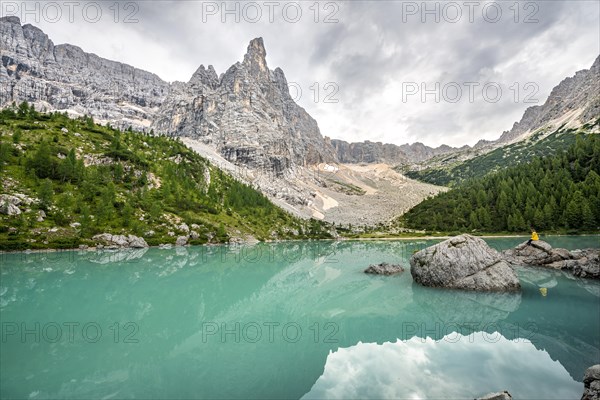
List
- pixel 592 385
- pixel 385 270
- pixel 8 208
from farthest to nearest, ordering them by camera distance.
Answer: pixel 8 208 < pixel 385 270 < pixel 592 385

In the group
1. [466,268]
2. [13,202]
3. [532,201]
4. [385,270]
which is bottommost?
[385,270]

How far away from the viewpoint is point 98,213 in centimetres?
7975

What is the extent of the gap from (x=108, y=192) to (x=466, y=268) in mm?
90684

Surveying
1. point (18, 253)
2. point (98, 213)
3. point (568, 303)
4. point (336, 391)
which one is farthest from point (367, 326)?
point (98, 213)

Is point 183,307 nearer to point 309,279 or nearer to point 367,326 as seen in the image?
point 367,326

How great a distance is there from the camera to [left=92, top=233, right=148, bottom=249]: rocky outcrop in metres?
70.8

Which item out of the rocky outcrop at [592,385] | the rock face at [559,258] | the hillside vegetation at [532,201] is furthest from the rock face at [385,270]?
the hillside vegetation at [532,201]

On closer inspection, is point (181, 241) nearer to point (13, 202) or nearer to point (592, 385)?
point (13, 202)

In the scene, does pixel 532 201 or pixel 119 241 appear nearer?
pixel 119 241

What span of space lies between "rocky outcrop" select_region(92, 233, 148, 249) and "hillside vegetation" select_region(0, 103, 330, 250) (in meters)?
2.42

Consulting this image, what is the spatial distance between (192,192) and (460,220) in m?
111

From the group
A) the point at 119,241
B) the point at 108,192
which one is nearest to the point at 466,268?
the point at 119,241

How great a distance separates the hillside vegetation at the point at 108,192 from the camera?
70750 millimetres

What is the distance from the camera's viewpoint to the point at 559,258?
41938 millimetres
